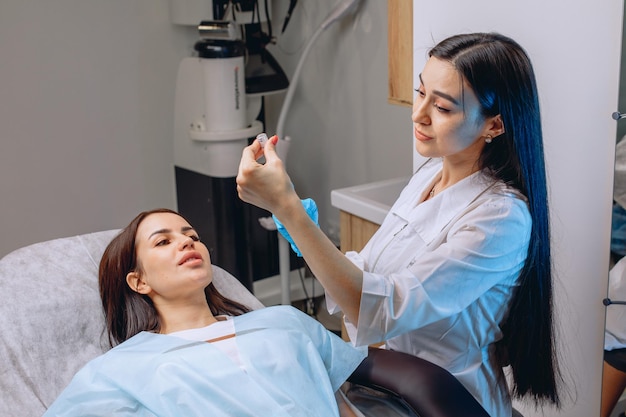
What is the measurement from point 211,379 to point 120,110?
203 cm

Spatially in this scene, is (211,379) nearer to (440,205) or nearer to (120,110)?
(440,205)

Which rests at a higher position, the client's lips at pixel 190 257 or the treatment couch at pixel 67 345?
the client's lips at pixel 190 257

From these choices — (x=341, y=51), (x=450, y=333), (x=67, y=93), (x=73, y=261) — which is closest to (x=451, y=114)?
(x=450, y=333)

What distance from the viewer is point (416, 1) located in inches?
81.5

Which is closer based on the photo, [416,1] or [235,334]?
[235,334]

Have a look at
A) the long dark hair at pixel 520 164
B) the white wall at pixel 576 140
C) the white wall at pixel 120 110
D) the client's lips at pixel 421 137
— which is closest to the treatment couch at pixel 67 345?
the long dark hair at pixel 520 164

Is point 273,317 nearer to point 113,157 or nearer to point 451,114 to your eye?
point 451,114

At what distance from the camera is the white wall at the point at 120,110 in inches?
121

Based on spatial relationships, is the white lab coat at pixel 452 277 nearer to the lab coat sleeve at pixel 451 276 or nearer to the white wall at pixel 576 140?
the lab coat sleeve at pixel 451 276

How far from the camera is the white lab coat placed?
4.42 feet

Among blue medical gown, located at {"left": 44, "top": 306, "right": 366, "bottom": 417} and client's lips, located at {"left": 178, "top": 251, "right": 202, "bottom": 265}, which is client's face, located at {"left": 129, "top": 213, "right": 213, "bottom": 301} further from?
blue medical gown, located at {"left": 44, "top": 306, "right": 366, "bottom": 417}

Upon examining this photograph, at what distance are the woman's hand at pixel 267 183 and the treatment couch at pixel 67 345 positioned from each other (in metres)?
0.44

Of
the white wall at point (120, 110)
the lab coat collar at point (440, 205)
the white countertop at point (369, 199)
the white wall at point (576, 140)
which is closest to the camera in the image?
the lab coat collar at point (440, 205)

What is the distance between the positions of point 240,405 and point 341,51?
2002 mm
